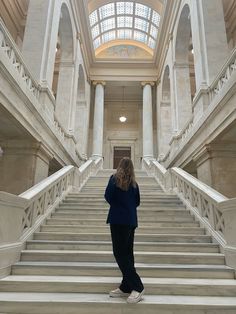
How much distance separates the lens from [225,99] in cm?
611

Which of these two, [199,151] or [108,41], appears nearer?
[199,151]

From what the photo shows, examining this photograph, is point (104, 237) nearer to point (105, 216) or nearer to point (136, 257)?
point (136, 257)

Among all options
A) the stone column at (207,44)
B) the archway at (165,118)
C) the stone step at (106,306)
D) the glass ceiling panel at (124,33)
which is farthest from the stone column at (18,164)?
the glass ceiling panel at (124,33)

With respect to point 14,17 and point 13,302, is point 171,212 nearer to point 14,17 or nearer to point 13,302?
point 13,302

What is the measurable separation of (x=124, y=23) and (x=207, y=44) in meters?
14.8

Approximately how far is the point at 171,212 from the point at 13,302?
4.13 meters

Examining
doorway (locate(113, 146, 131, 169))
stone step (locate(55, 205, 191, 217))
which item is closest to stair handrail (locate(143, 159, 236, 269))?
stone step (locate(55, 205, 191, 217))

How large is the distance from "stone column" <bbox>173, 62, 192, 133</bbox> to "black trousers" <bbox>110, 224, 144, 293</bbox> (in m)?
10.9

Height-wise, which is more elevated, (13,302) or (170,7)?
(170,7)

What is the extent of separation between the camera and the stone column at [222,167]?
287 inches

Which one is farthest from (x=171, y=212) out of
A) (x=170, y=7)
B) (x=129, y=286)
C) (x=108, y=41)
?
(x=108, y=41)

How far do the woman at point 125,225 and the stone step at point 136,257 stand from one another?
3.62 ft

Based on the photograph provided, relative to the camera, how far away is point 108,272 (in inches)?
145

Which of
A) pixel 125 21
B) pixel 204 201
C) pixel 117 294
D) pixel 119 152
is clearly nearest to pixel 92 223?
pixel 204 201
